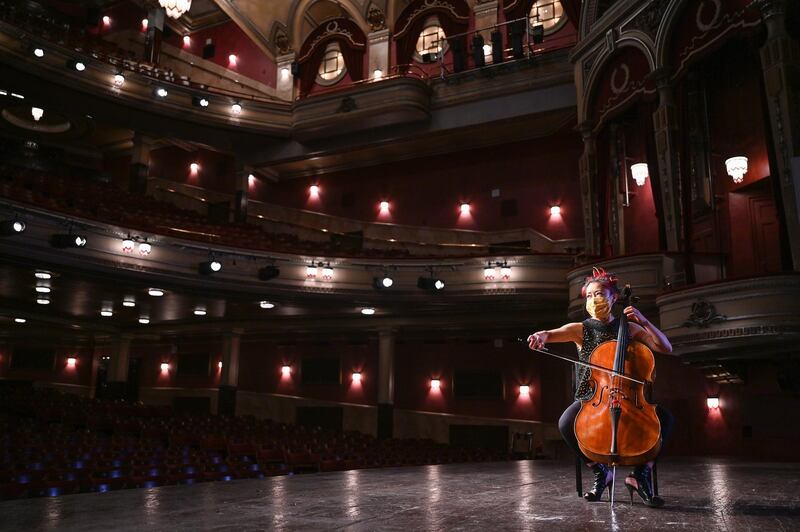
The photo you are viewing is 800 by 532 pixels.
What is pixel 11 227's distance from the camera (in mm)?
10422

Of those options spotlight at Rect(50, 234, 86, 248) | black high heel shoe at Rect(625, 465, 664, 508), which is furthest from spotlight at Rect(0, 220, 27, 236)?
black high heel shoe at Rect(625, 465, 664, 508)

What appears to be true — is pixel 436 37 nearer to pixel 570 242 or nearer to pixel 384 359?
pixel 570 242

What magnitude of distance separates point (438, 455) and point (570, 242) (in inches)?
251

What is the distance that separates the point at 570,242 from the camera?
1547 centimetres

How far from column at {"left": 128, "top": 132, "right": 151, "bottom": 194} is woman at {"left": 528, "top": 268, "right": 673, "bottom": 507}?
1611 cm

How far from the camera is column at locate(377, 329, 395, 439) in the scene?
15422mm

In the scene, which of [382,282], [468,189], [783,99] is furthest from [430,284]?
[783,99]

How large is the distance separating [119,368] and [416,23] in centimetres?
1338

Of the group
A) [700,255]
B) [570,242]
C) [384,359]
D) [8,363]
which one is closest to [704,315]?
[700,255]

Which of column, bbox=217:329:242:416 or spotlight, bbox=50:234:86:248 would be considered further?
column, bbox=217:329:242:416

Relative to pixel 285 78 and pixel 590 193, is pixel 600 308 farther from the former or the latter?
pixel 285 78

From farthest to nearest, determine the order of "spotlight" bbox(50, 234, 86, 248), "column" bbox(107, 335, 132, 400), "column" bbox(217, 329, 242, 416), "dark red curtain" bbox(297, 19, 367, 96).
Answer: "column" bbox(107, 335, 132, 400), "dark red curtain" bbox(297, 19, 367, 96), "column" bbox(217, 329, 242, 416), "spotlight" bbox(50, 234, 86, 248)

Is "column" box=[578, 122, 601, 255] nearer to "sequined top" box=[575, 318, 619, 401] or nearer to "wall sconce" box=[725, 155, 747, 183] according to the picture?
"wall sconce" box=[725, 155, 747, 183]

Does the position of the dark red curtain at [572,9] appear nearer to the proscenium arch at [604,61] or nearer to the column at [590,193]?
the proscenium arch at [604,61]
